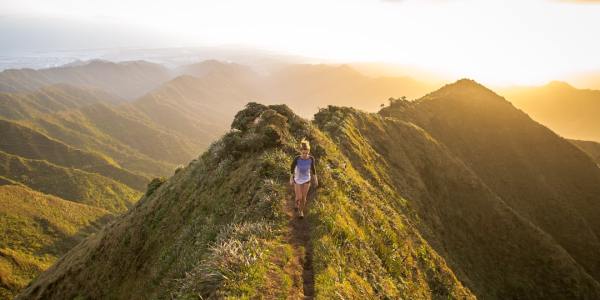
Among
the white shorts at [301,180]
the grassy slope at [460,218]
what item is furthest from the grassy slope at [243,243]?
the grassy slope at [460,218]

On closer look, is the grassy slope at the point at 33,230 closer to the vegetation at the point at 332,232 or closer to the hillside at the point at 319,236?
the vegetation at the point at 332,232

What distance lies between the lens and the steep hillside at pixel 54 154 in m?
186

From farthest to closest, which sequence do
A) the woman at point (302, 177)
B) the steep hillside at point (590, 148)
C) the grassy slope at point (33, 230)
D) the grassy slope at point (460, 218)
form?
1. the steep hillside at point (590, 148)
2. the grassy slope at point (33, 230)
3. the grassy slope at point (460, 218)
4. the woman at point (302, 177)

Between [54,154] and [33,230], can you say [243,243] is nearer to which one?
[33,230]

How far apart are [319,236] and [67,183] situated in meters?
169

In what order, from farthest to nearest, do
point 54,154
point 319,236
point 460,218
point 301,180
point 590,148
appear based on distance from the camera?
point 54,154 < point 590,148 < point 460,218 < point 301,180 < point 319,236

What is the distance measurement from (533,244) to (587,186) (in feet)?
127

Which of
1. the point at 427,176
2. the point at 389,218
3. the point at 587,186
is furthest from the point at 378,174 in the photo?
the point at 587,186

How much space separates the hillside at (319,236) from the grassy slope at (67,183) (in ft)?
444

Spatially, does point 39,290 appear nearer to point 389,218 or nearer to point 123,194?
point 389,218

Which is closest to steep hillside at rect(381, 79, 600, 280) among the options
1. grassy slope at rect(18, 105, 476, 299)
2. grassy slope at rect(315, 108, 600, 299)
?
grassy slope at rect(315, 108, 600, 299)

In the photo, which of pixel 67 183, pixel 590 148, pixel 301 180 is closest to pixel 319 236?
pixel 301 180

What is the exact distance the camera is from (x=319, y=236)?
12875mm

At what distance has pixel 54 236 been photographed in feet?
310
